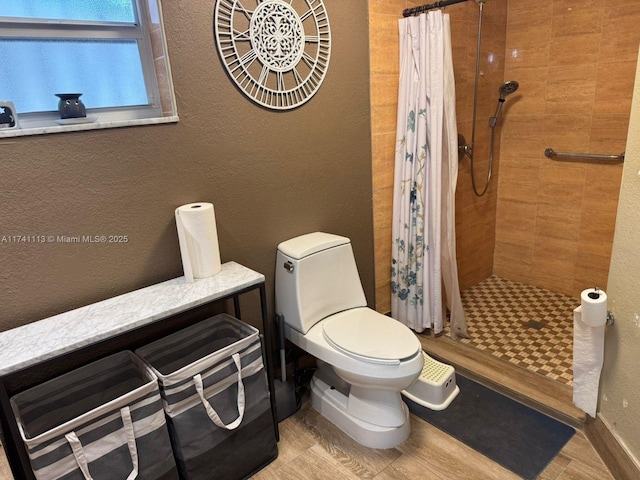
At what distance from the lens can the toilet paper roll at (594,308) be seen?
1527 mm

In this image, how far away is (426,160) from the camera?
232 centimetres

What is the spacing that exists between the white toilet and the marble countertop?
337mm

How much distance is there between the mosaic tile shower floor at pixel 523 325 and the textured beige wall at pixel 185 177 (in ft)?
3.76

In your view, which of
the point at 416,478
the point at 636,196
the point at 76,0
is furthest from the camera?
the point at 416,478

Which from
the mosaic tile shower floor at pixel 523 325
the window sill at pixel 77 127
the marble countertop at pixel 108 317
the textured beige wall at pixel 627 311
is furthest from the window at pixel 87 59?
the mosaic tile shower floor at pixel 523 325

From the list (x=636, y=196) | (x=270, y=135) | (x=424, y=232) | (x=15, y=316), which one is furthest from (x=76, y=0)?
(x=636, y=196)

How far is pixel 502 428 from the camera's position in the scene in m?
1.89

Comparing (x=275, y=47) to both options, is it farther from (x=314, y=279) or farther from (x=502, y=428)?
(x=502, y=428)

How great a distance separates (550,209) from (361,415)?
2065mm

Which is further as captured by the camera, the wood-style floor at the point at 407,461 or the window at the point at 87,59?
the wood-style floor at the point at 407,461

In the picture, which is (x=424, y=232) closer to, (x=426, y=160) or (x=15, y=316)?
(x=426, y=160)

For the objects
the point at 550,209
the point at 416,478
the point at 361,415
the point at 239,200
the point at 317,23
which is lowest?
the point at 416,478

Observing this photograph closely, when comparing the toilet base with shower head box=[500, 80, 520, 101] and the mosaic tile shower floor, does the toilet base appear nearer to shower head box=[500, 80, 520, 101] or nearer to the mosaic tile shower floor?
the mosaic tile shower floor

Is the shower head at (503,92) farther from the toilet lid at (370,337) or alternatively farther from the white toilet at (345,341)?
the toilet lid at (370,337)
